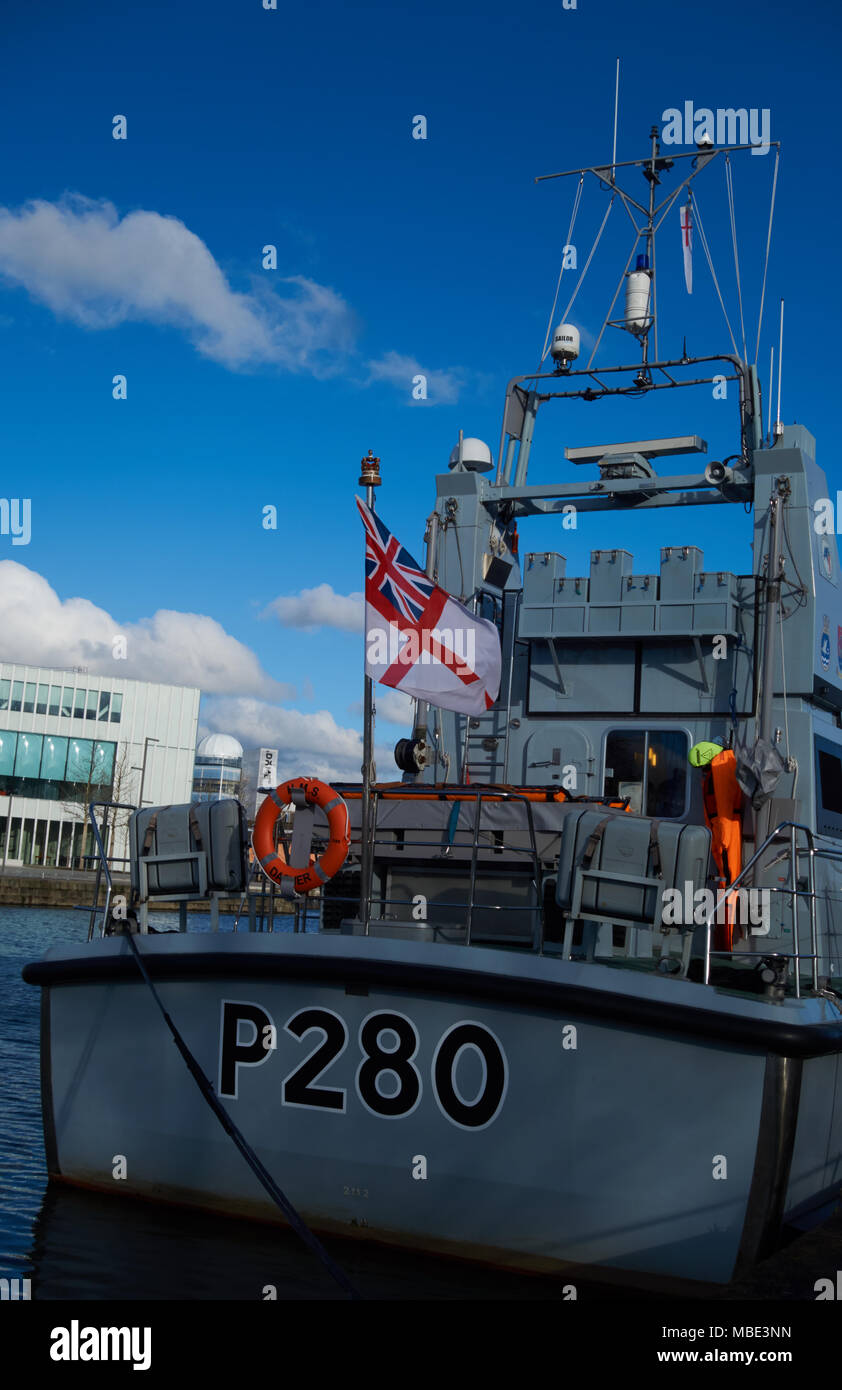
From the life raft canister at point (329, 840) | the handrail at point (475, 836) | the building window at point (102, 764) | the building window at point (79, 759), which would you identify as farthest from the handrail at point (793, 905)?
the building window at point (79, 759)

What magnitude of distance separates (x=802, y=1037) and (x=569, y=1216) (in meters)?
1.43

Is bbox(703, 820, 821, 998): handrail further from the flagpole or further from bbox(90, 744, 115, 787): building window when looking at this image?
bbox(90, 744, 115, 787): building window

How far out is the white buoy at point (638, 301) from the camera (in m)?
11.4

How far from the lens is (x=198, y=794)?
7388 cm

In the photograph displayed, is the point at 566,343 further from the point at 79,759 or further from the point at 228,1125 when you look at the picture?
the point at 79,759

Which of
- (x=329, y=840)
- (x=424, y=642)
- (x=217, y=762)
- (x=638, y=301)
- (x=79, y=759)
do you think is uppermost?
(x=217, y=762)

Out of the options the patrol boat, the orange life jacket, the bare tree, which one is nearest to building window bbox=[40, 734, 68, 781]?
the bare tree

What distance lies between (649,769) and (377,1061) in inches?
152

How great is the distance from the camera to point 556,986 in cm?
620

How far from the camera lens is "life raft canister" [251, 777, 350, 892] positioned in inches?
286

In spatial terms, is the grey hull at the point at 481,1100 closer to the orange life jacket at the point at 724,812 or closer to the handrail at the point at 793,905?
the handrail at the point at 793,905

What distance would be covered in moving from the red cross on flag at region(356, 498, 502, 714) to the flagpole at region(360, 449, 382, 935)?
0.69ft

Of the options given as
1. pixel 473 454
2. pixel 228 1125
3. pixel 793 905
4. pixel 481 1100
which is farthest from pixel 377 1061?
pixel 473 454
